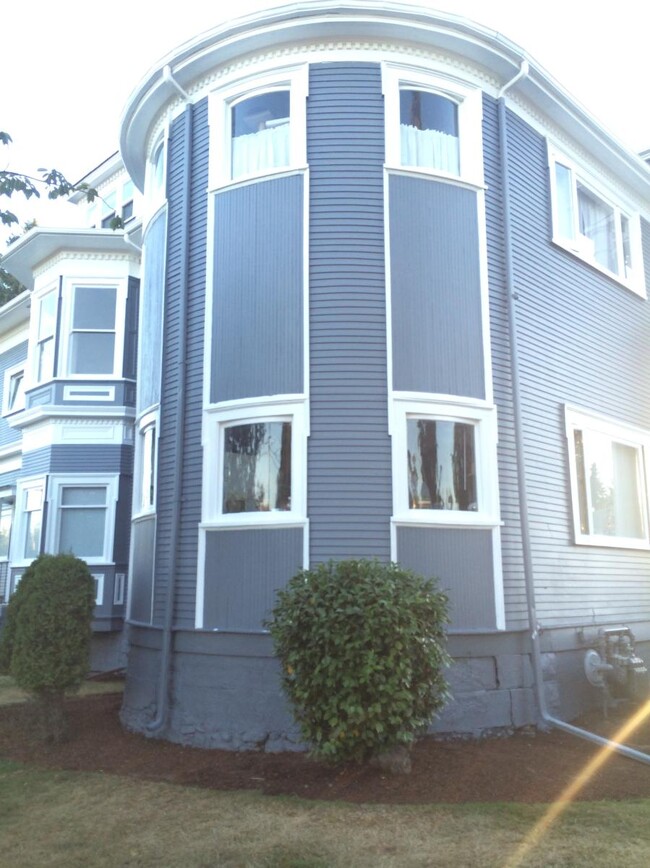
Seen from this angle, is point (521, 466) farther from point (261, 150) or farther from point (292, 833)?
point (292, 833)

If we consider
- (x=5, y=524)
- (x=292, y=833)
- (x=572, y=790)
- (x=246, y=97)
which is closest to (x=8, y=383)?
Result: (x=5, y=524)

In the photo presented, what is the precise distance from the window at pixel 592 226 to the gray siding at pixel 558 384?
1.01 feet

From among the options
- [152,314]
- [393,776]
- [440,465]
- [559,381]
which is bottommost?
[393,776]

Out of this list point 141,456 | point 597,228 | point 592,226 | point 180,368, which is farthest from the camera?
point 597,228

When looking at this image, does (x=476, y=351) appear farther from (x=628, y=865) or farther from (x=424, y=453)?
(x=628, y=865)

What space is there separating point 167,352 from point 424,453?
3323 millimetres

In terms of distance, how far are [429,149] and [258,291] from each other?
2616 mm

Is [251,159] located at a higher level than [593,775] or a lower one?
higher

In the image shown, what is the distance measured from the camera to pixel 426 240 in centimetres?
886

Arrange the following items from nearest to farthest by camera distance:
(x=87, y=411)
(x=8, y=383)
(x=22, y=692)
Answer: (x=22, y=692) → (x=87, y=411) → (x=8, y=383)

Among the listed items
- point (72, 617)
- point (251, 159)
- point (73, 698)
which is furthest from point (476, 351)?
point (73, 698)

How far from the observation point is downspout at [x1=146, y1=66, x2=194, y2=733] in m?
8.29

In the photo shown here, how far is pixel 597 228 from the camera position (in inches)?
475

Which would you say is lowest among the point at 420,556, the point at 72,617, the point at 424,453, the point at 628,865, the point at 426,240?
the point at 628,865
